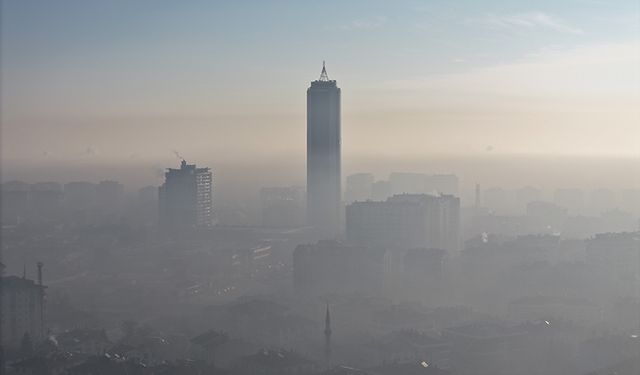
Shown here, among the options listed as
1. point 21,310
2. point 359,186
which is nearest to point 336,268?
point 21,310

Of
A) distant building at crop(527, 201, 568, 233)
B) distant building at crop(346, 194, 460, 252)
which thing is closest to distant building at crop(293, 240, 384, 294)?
distant building at crop(346, 194, 460, 252)

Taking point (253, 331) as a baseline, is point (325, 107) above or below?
above

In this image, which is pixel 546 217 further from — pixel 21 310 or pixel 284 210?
pixel 21 310

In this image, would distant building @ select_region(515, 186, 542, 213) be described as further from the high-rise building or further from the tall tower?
the high-rise building

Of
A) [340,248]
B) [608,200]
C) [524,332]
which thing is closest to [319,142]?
[340,248]

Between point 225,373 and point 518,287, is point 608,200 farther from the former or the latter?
point 225,373

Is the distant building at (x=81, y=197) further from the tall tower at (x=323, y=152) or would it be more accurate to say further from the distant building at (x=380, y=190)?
the distant building at (x=380, y=190)
